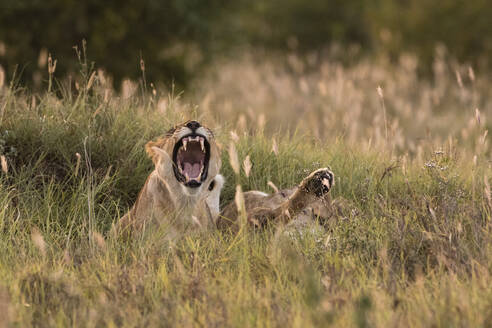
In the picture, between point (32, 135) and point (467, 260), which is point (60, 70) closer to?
point (32, 135)

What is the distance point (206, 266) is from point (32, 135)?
2.70 meters

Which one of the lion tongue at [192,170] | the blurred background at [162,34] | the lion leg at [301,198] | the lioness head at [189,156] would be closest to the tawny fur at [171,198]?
the lioness head at [189,156]

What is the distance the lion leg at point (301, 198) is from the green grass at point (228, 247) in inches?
8.3

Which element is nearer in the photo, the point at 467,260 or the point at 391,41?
the point at 467,260

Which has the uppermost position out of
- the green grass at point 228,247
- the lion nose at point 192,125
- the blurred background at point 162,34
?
the blurred background at point 162,34

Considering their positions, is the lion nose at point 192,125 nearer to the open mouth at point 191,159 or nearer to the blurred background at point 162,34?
the open mouth at point 191,159

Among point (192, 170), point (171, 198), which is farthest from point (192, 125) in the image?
point (171, 198)

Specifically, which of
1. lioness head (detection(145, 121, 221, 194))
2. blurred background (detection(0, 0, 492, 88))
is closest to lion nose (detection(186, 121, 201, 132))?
lioness head (detection(145, 121, 221, 194))

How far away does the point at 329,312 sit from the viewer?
10.0ft

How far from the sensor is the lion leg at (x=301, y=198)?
532 cm

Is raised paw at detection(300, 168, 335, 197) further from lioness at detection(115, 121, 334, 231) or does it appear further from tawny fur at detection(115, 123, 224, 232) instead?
tawny fur at detection(115, 123, 224, 232)

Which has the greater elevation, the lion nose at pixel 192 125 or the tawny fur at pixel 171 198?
the lion nose at pixel 192 125

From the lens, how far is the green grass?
3754 millimetres

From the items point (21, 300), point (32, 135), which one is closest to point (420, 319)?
point (21, 300)
